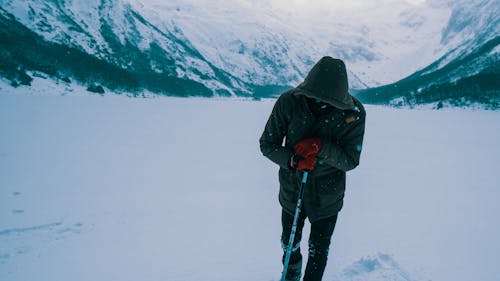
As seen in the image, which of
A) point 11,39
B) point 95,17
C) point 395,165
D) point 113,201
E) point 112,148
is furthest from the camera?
point 95,17

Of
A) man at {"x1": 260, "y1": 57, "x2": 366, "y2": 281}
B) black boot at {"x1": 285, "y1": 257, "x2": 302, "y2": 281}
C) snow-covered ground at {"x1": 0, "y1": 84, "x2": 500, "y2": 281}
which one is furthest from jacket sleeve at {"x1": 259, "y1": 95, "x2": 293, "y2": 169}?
snow-covered ground at {"x1": 0, "y1": 84, "x2": 500, "y2": 281}

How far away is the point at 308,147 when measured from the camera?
2.78 meters

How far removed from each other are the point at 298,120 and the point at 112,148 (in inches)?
512

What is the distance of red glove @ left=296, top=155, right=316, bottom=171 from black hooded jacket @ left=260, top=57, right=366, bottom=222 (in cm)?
9

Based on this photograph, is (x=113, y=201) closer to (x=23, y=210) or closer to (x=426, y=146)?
(x=23, y=210)

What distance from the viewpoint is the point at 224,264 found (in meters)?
4.57

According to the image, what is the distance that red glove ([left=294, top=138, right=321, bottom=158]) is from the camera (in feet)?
9.07

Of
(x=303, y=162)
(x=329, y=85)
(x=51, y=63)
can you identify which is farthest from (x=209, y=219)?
(x=51, y=63)

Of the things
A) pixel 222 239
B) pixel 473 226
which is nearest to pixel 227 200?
pixel 222 239

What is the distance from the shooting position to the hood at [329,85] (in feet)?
8.91

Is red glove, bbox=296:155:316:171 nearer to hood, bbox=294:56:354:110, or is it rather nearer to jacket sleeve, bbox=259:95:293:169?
jacket sleeve, bbox=259:95:293:169

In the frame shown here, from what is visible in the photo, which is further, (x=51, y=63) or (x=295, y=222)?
(x=51, y=63)

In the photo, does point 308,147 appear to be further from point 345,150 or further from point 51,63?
point 51,63

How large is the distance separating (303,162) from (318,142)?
208 millimetres
